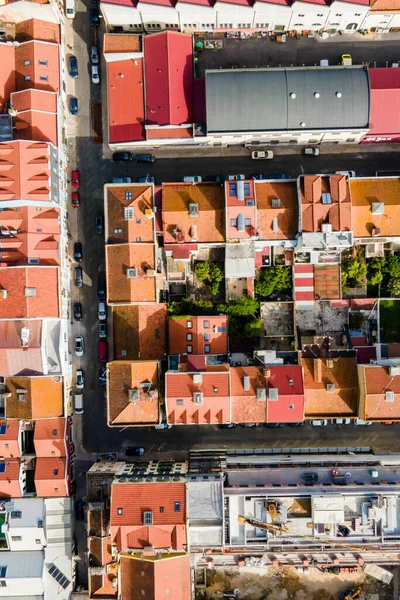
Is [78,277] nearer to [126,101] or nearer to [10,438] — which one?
[10,438]

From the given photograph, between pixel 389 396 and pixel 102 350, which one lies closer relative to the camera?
pixel 389 396

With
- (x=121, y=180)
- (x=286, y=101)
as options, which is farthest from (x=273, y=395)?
(x=286, y=101)

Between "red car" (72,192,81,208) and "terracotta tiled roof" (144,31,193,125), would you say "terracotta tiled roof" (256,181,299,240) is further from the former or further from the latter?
"red car" (72,192,81,208)

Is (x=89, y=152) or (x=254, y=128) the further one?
(x=89, y=152)

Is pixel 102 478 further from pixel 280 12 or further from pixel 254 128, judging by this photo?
pixel 280 12

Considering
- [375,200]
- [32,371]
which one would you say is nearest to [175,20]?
[375,200]

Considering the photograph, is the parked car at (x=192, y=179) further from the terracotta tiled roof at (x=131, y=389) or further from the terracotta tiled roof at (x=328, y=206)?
the terracotta tiled roof at (x=131, y=389)

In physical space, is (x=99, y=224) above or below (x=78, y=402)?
above
